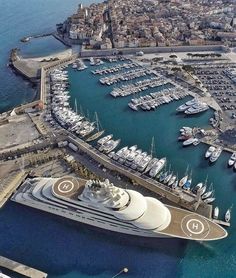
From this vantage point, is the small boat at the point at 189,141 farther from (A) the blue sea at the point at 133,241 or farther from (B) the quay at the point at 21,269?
(B) the quay at the point at 21,269

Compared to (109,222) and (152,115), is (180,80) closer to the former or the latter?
(152,115)

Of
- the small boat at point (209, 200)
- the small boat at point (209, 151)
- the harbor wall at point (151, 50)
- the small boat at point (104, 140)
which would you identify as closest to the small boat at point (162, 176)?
the small boat at point (209, 200)

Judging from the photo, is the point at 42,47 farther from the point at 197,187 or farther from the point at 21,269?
the point at 21,269

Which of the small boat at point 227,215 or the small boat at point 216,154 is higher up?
the small boat at point 216,154

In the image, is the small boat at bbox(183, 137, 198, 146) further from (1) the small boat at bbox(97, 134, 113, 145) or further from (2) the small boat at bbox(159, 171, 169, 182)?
(1) the small boat at bbox(97, 134, 113, 145)

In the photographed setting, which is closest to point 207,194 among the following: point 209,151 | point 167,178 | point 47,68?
point 167,178

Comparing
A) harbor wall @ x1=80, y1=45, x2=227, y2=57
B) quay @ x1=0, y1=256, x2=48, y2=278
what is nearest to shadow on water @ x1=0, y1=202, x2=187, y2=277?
quay @ x1=0, y1=256, x2=48, y2=278

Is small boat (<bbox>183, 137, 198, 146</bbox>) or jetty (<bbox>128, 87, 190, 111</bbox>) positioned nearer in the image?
small boat (<bbox>183, 137, 198, 146</bbox>)
